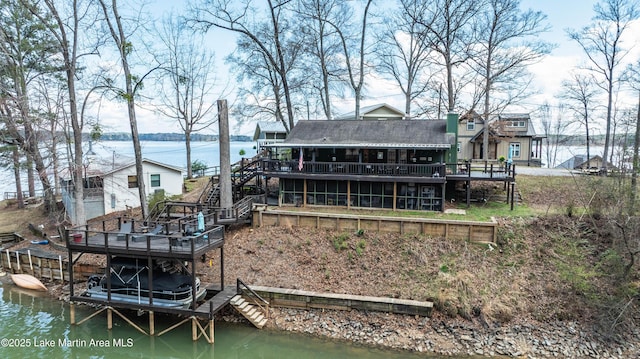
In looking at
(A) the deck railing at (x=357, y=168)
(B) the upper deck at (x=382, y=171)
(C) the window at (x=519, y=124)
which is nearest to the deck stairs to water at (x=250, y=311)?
(B) the upper deck at (x=382, y=171)

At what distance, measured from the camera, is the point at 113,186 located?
2395cm

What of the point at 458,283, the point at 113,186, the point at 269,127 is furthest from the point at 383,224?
the point at 269,127

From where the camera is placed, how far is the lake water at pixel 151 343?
12578mm

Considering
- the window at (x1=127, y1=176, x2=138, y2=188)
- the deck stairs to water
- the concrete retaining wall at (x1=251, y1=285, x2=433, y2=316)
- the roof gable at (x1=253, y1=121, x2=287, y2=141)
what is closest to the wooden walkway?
the deck stairs to water

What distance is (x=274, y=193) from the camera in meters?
23.5

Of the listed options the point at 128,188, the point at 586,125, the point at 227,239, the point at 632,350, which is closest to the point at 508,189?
the point at 632,350

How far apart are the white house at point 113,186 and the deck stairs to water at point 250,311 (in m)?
12.6

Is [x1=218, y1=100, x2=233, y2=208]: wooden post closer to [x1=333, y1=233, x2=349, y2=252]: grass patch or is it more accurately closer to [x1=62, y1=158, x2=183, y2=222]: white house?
[x1=333, y1=233, x2=349, y2=252]: grass patch

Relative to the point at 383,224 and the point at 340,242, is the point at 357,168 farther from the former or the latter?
the point at 340,242

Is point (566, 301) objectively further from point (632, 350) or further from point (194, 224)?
point (194, 224)

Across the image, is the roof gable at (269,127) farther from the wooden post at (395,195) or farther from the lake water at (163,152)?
the wooden post at (395,195)

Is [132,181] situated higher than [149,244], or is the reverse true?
[132,181]

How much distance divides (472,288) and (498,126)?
2174 cm

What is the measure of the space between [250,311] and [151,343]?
3574mm
